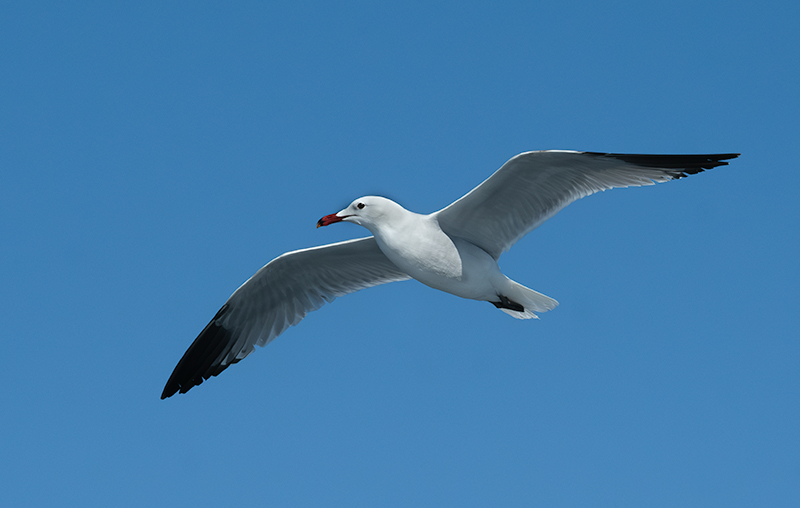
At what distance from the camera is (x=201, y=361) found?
10523 mm

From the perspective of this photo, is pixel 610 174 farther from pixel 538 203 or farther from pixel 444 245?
pixel 444 245

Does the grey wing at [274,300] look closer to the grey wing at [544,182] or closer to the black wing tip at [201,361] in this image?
the black wing tip at [201,361]

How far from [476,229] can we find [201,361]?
4533mm

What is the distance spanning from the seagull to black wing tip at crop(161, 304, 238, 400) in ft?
2.15

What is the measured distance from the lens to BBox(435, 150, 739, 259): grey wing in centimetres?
790

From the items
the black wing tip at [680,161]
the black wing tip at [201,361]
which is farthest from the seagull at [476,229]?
the black wing tip at [201,361]

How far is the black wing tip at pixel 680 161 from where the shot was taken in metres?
7.96

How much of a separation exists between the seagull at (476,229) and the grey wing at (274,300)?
0.02 meters

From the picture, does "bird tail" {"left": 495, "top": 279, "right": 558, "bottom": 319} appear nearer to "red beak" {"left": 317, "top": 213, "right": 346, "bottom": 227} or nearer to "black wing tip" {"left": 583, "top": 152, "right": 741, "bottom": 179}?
"black wing tip" {"left": 583, "top": 152, "right": 741, "bottom": 179}

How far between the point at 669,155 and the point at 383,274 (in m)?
3.92

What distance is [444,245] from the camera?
838 cm

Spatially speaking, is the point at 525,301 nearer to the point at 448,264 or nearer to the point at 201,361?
the point at 448,264

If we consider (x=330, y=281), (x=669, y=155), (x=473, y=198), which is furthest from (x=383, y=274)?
(x=669, y=155)

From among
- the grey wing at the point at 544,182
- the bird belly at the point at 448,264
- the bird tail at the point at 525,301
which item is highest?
the grey wing at the point at 544,182
